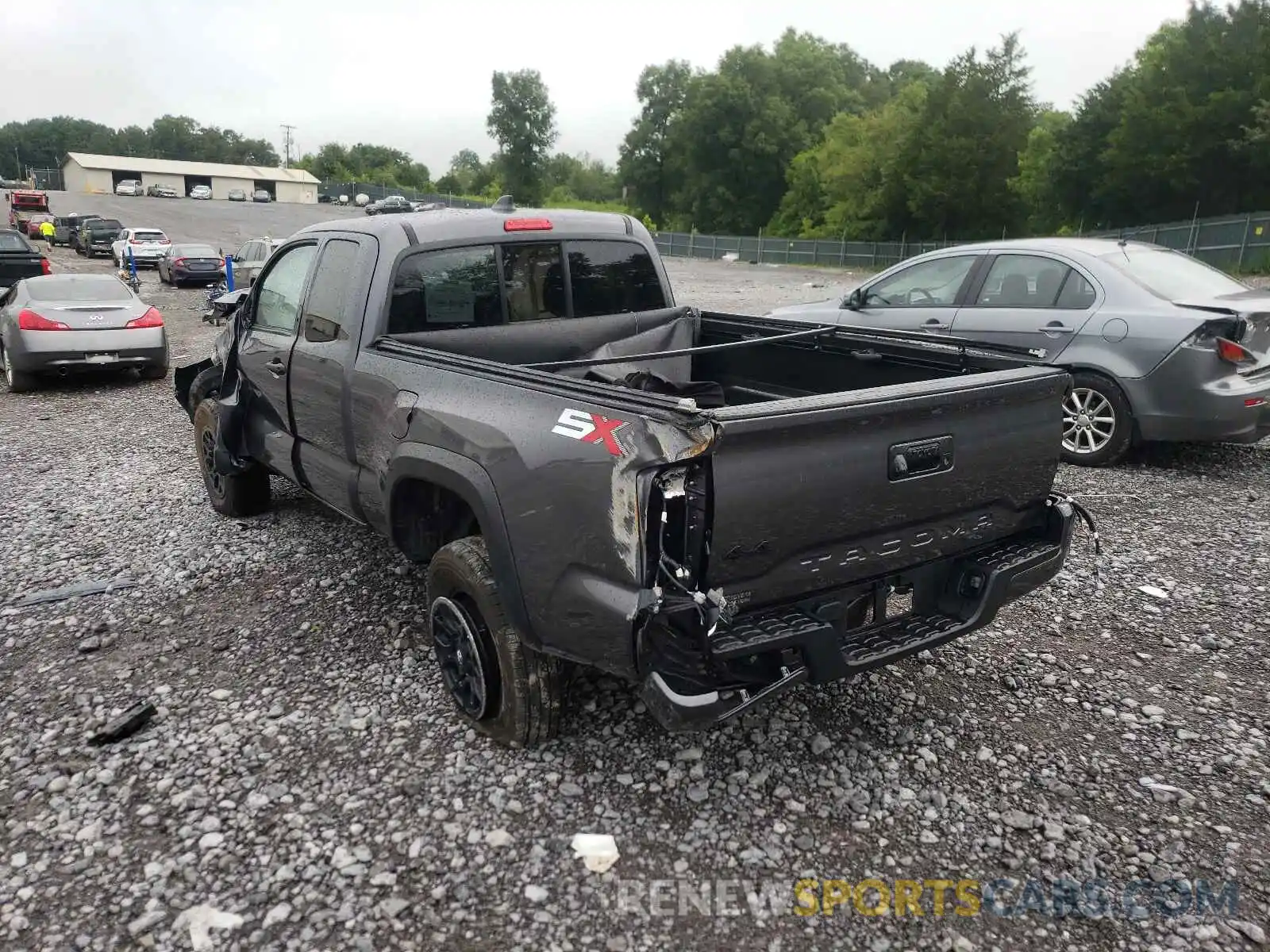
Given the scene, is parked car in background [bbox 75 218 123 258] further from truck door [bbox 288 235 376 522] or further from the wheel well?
the wheel well

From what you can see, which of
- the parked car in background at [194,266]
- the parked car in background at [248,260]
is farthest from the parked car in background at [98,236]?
the parked car in background at [248,260]

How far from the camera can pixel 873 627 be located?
3166 millimetres

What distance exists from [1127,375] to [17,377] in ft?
38.5

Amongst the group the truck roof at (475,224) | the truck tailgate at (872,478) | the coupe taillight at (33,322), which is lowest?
the coupe taillight at (33,322)

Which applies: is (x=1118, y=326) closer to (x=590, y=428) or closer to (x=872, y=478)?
(x=872, y=478)

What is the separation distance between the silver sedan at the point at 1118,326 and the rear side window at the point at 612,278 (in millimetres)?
2677

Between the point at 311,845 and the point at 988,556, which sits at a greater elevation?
the point at 988,556

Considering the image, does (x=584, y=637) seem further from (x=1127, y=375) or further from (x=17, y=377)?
(x=17, y=377)

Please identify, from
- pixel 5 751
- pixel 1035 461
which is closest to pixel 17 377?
pixel 5 751

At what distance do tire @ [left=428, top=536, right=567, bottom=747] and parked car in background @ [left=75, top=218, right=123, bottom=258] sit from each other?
37.4 meters

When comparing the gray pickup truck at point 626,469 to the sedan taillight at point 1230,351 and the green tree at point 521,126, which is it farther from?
the green tree at point 521,126

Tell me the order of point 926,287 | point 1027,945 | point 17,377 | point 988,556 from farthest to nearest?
point 17,377
point 926,287
point 988,556
point 1027,945

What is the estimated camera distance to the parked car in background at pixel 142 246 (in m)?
29.8

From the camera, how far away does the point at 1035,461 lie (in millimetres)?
3457
